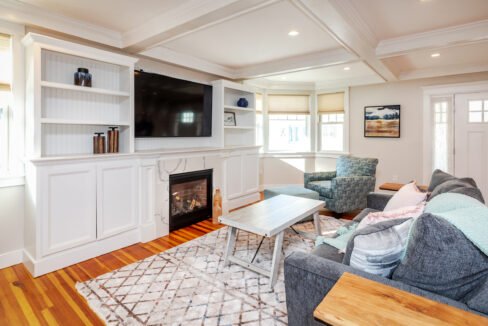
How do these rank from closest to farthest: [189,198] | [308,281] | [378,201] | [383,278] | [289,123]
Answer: [383,278] → [308,281] → [378,201] → [189,198] → [289,123]

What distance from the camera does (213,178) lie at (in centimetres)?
446

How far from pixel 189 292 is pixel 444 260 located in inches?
72.4

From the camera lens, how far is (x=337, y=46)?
3.77m

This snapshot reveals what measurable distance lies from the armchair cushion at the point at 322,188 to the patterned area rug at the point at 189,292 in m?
1.39

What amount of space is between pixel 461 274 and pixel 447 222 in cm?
22

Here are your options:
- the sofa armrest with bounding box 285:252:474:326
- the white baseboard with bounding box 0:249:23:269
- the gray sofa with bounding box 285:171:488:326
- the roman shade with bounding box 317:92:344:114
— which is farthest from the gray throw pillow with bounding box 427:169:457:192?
the white baseboard with bounding box 0:249:23:269

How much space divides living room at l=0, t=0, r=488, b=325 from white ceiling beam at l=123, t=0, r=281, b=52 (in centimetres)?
2

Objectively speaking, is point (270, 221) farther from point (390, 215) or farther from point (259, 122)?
point (259, 122)

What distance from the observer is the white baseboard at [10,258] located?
8.97 ft

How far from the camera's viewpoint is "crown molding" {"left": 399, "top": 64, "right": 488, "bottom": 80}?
4.66 metres

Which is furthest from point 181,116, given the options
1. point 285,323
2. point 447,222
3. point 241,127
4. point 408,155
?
point 408,155

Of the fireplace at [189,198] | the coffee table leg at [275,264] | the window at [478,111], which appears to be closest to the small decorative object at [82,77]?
the fireplace at [189,198]

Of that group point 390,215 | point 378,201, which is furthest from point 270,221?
point 378,201

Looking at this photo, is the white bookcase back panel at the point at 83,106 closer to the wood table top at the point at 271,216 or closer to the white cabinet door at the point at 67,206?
the white cabinet door at the point at 67,206
